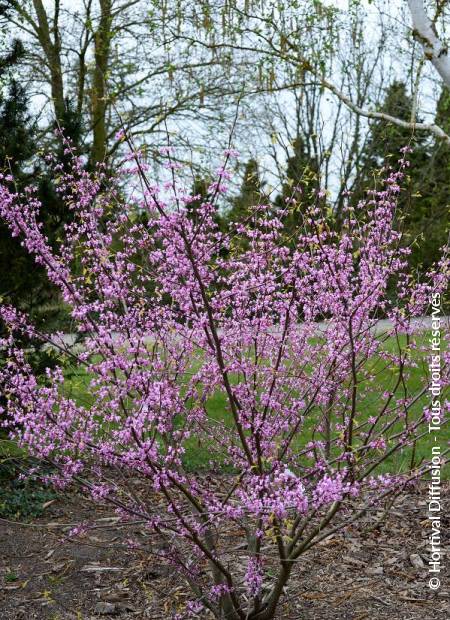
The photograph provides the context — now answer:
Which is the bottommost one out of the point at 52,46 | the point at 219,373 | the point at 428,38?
the point at 219,373

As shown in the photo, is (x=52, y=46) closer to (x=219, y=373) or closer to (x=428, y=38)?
(x=428, y=38)

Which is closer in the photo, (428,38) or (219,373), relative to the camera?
(219,373)

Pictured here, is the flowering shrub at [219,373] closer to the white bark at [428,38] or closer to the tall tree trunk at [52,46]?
the white bark at [428,38]

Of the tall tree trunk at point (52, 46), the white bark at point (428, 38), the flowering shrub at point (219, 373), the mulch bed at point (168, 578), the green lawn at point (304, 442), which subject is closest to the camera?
the flowering shrub at point (219, 373)

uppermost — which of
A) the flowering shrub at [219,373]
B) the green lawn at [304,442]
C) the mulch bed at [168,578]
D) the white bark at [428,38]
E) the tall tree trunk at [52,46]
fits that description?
the tall tree trunk at [52,46]

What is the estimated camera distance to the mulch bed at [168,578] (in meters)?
4.46

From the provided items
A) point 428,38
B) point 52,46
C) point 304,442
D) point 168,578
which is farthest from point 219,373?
point 52,46

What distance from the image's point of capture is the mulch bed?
446cm

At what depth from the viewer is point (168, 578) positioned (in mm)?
4930

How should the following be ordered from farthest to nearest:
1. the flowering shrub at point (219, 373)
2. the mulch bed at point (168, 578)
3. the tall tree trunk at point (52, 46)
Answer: the tall tree trunk at point (52, 46)
the mulch bed at point (168, 578)
the flowering shrub at point (219, 373)

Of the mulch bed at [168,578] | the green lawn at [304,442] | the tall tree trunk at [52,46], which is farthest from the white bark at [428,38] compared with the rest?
the tall tree trunk at [52,46]

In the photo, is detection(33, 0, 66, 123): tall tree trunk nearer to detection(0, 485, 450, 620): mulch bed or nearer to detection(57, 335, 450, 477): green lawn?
detection(57, 335, 450, 477): green lawn

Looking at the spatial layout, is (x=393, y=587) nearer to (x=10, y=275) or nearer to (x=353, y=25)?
(x=10, y=275)

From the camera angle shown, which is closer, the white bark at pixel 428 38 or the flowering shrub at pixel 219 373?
the flowering shrub at pixel 219 373
